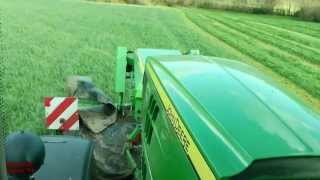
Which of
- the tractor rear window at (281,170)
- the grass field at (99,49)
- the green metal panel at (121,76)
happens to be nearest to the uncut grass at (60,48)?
the grass field at (99,49)

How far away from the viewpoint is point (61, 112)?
790 centimetres

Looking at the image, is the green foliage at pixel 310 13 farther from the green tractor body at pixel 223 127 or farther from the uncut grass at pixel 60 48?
the green tractor body at pixel 223 127

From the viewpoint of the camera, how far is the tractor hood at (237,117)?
294 centimetres

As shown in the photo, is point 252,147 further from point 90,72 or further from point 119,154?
point 90,72

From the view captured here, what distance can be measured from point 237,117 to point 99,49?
49.6 feet

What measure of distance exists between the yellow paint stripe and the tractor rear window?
0.66 ft

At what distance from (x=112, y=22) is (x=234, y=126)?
26.9m

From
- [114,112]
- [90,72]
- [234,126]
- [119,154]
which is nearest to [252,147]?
[234,126]

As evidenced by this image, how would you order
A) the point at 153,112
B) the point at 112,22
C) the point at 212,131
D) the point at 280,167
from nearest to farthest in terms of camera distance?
the point at 280,167 < the point at 212,131 < the point at 153,112 < the point at 112,22

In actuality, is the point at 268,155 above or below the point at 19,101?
above

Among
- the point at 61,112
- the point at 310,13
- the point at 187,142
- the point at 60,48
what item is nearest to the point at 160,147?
the point at 187,142

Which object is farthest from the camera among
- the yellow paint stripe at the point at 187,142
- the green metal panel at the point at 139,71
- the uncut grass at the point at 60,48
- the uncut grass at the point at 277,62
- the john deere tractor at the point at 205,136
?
the uncut grass at the point at 277,62

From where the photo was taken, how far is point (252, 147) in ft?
9.75

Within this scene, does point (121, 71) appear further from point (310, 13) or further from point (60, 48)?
point (310, 13)
